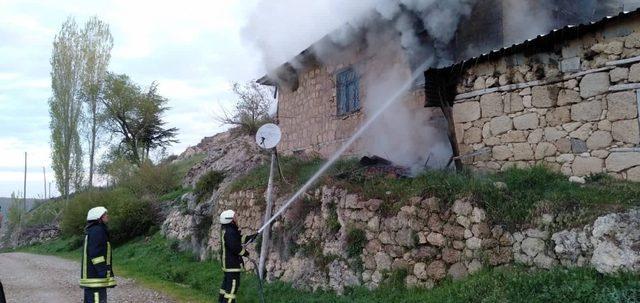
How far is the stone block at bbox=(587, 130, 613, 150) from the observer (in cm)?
755

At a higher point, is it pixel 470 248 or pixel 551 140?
pixel 551 140

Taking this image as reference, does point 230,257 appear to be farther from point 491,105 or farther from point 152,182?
point 152,182

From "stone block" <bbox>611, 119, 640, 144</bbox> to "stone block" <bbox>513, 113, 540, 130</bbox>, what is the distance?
1.23 metres

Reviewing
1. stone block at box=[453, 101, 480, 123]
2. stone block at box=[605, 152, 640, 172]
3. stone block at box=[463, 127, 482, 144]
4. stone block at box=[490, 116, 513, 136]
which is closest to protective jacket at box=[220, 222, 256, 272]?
stone block at box=[463, 127, 482, 144]

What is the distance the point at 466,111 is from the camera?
31.3ft

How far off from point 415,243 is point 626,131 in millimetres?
3574

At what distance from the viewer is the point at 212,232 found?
1341 centimetres

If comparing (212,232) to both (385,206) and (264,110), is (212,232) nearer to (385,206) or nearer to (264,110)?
(385,206)

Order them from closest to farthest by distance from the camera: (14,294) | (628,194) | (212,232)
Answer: (628,194)
(14,294)
(212,232)

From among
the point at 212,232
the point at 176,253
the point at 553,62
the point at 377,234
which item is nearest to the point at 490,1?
the point at 553,62

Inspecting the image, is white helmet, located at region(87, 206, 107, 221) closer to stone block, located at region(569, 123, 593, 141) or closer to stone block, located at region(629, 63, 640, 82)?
stone block, located at region(569, 123, 593, 141)

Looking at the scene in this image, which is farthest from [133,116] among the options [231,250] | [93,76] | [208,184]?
[231,250]

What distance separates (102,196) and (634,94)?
21.8m

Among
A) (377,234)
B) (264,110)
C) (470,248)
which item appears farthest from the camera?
(264,110)
